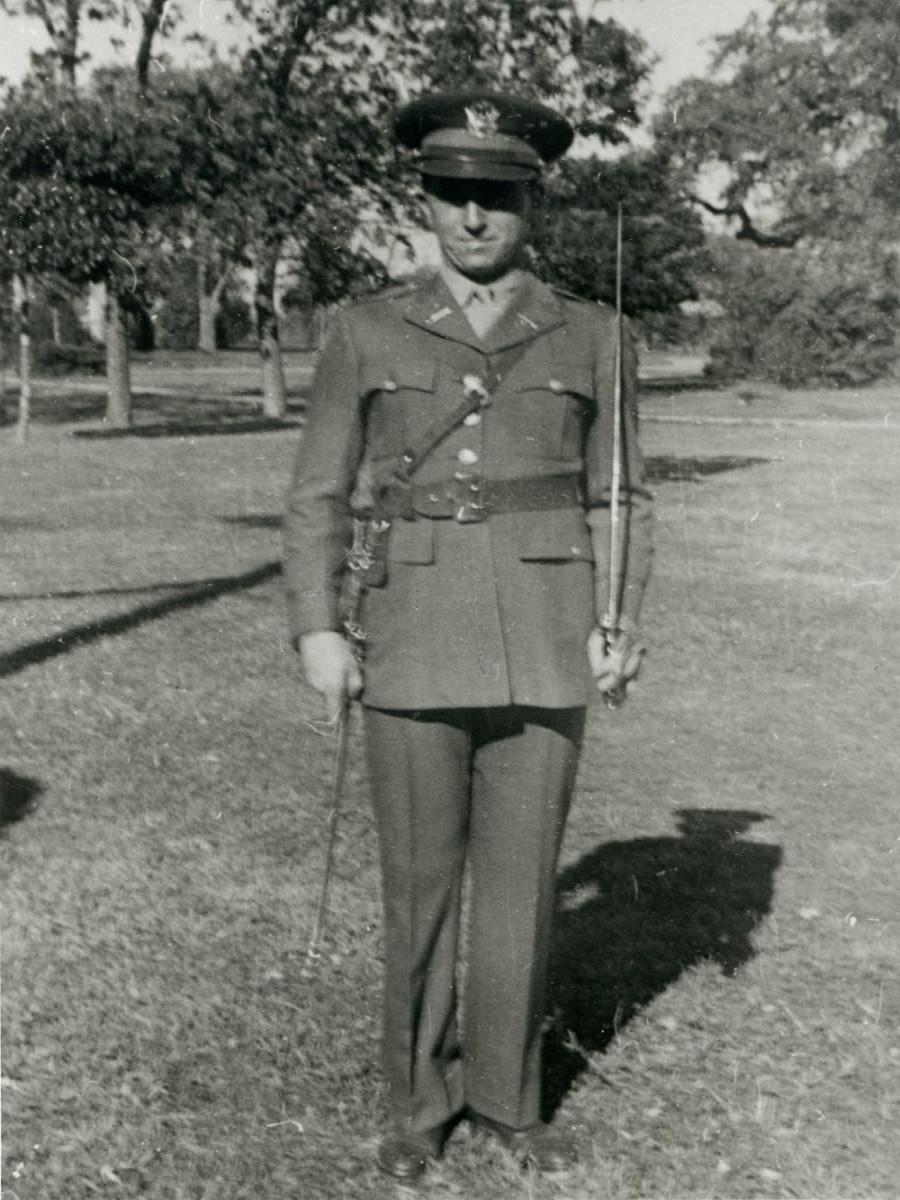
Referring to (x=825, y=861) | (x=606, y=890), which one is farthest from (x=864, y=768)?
(x=606, y=890)

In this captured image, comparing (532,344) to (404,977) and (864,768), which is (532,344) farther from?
(864,768)

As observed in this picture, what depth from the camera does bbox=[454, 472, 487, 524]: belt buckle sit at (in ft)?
11.1

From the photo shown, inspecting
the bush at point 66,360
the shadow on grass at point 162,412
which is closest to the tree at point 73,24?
the shadow on grass at point 162,412

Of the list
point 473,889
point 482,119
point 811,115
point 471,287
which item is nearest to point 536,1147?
point 473,889

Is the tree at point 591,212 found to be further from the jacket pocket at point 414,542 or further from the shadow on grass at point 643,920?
the jacket pocket at point 414,542

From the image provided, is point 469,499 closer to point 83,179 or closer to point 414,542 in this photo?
point 414,542

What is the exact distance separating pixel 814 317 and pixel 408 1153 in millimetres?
42759

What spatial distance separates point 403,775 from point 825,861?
3.06 m

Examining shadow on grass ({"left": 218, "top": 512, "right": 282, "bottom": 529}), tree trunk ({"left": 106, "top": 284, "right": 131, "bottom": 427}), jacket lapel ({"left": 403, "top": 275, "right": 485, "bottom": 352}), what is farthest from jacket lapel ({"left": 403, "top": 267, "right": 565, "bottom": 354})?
tree trunk ({"left": 106, "top": 284, "right": 131, "bottom": 427})

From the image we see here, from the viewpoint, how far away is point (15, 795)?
6656mm

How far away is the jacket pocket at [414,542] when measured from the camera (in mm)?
3398

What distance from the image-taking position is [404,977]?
3.60m

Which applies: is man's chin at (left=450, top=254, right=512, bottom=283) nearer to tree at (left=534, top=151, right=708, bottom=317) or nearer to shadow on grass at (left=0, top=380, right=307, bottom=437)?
tree at (left=534, top=151, right=708, bottom=317)

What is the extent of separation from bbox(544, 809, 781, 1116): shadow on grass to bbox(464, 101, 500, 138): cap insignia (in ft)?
7.39
